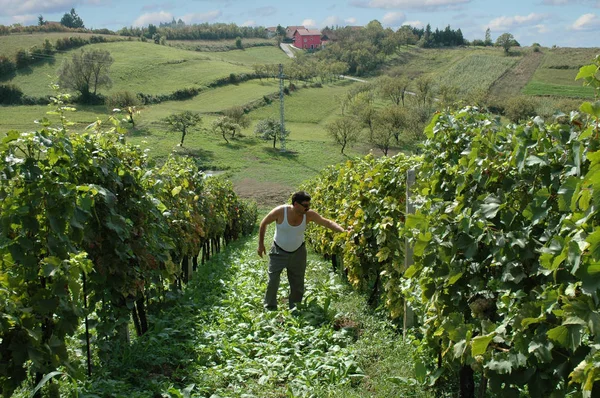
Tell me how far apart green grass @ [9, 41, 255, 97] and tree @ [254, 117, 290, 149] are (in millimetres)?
19784

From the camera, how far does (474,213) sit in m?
3.89

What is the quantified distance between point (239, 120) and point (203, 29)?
87.7m

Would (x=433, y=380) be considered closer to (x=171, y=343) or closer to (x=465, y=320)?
(x=465, y=320)

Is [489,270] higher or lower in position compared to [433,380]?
higher

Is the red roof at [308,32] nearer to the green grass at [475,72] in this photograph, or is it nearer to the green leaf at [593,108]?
the green grass at [475,72]

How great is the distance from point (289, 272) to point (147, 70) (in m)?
82.2

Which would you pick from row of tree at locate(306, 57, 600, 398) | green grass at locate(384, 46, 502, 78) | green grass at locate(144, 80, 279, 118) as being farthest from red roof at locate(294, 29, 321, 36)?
row of tree at locate(306, 57, 600, 398)

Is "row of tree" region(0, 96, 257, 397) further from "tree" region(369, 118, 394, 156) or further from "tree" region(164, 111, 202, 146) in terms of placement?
"tree" region(369, 118, 394, 156)

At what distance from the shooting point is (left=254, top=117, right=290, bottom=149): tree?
200ft

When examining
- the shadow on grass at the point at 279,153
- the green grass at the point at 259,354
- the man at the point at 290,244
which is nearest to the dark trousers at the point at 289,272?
the man at the point at 290,244

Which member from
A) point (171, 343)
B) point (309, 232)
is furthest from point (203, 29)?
point (171, 343)

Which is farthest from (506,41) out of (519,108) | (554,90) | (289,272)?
(289,272)

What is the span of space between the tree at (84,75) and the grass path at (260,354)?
66939mm

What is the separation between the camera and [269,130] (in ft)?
203
